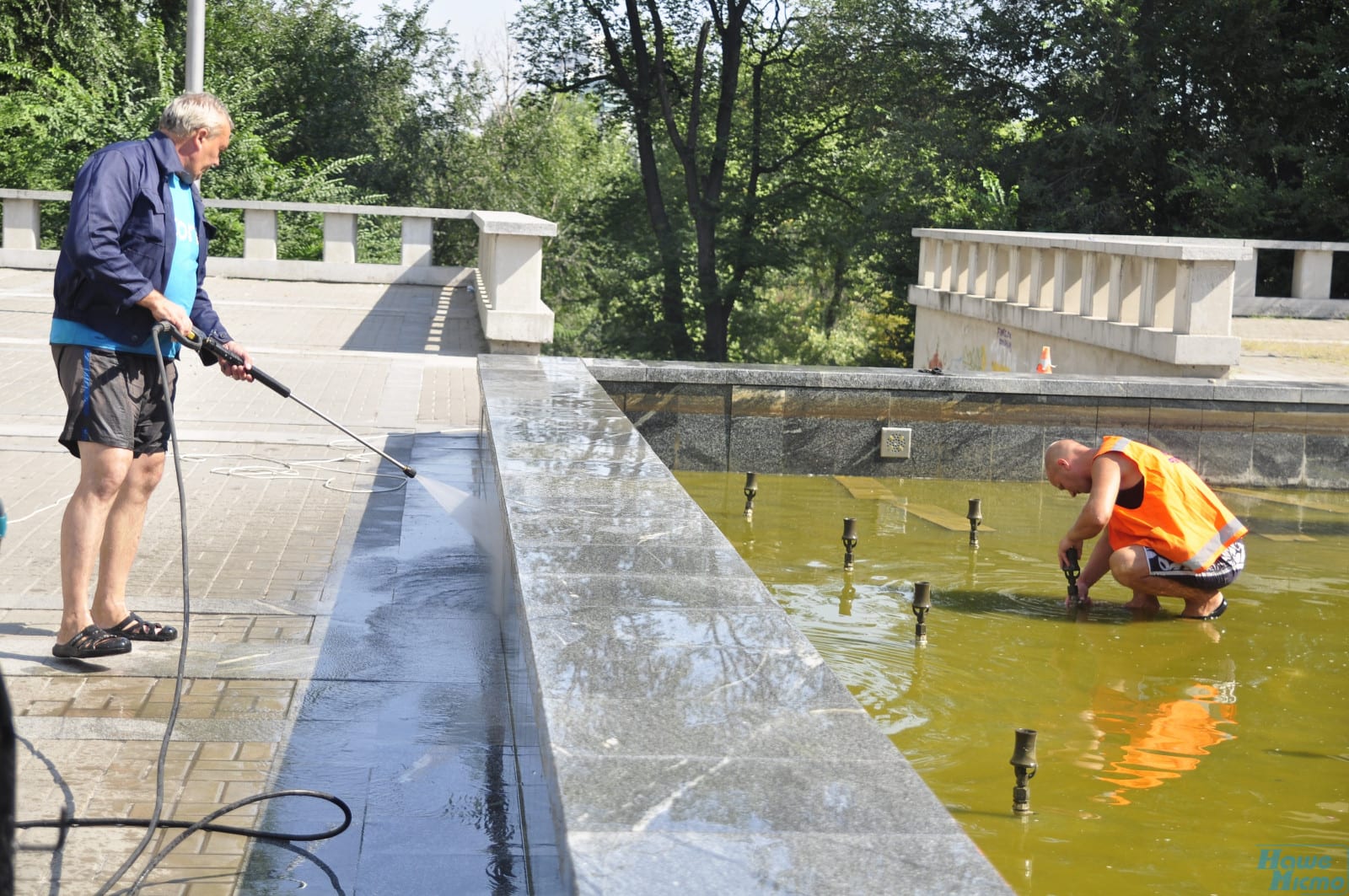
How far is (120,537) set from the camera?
17.8 ft

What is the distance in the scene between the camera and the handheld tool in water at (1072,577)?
296 inches

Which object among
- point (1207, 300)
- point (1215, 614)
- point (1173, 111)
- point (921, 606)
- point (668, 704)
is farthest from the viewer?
point (1173, 111)

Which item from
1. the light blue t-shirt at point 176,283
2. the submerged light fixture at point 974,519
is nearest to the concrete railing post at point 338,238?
the submerged light fixture at point 974,519

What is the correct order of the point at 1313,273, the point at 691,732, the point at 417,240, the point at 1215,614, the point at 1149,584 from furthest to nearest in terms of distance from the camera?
the point at 417,240 → the point at 1313,273 → the point at 1215,614 → the point at 1149,584 → the point at 691,732

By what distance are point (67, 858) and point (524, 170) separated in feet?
146

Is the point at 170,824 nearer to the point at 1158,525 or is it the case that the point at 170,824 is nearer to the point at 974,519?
the point at 1158,525

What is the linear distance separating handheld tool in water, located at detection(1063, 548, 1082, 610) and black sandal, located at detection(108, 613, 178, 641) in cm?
429

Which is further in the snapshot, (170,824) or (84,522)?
(84,522)

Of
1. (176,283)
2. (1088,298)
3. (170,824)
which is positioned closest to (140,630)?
(176,283)

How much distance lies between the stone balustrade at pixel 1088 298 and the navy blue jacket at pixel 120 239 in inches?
392

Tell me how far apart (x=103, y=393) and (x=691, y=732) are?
A: 3.08 meters

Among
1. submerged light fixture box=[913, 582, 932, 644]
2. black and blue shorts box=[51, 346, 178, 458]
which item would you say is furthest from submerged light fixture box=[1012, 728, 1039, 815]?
black and blue shorts box=[51, 346, 178, 458]

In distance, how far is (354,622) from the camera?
5.88 m

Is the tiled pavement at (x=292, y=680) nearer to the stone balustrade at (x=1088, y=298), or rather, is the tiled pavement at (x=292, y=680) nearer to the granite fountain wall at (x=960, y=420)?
the granite fountain wall at (x=960, y=420)
